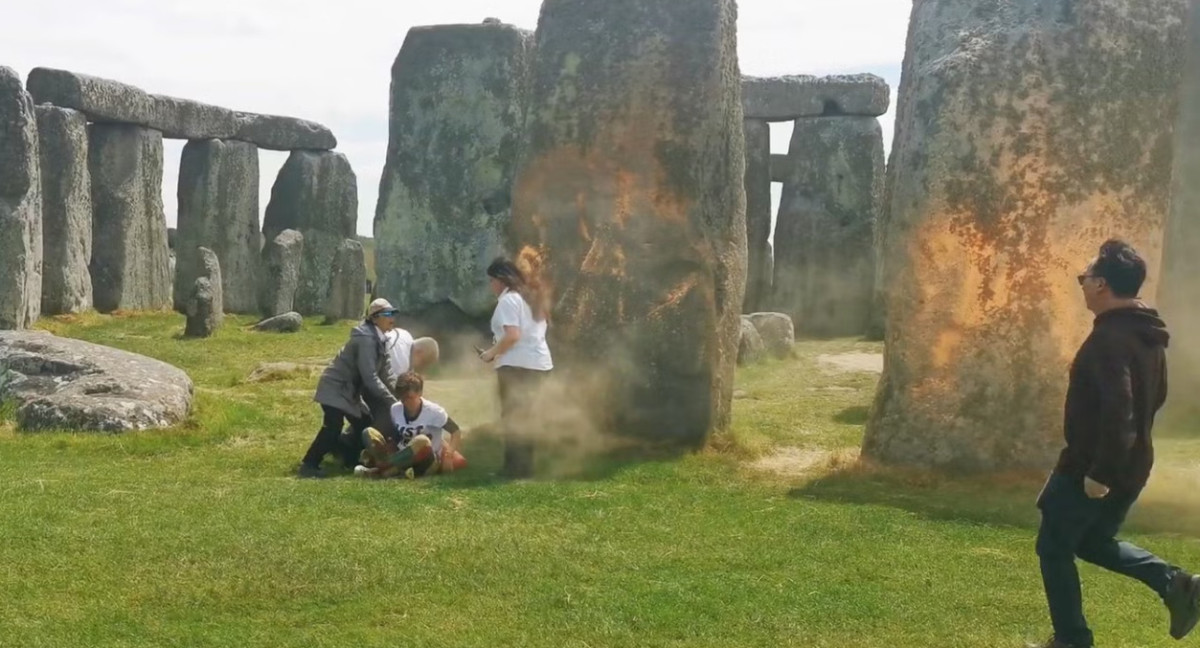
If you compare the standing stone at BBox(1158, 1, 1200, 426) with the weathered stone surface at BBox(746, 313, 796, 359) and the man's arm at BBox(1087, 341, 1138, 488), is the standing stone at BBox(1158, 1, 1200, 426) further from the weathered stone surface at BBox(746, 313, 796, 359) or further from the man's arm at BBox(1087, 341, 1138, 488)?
the man's arm at BBox(1087, 341, 1138, 488)

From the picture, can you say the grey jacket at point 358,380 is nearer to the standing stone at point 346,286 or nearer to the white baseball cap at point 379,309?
the white baseball cap at point 379,309

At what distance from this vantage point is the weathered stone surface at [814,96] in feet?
72.1

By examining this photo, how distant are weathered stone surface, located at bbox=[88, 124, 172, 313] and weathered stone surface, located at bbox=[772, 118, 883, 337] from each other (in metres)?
9.31

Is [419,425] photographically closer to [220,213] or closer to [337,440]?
[337,440]

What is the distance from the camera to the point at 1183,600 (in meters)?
4.66

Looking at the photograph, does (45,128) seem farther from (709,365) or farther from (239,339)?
(709,365)

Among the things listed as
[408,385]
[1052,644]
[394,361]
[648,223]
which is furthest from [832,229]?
[1052,644]

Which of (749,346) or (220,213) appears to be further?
(220,213)

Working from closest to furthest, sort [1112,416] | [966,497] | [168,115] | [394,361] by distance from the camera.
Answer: [1112,416]
[966,497]
[394,361]
[168,115]

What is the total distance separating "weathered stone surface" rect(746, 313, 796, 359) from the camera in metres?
16.5

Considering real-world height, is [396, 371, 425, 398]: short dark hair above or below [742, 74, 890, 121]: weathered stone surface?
below

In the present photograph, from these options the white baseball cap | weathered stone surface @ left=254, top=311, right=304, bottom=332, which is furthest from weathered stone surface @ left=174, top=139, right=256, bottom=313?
the white baseball cap

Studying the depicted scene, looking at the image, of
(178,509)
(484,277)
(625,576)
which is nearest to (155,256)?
(484,277)

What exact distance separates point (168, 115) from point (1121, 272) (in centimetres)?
1916
